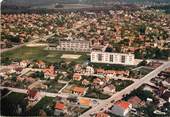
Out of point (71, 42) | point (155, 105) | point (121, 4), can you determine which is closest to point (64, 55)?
point (71, 42)

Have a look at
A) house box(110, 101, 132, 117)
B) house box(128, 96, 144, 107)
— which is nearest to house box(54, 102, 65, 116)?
house box(110, 101, 132, 117)

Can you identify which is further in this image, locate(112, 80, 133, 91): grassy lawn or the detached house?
the detached house

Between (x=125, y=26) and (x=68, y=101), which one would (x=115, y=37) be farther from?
(x=68, y=101)

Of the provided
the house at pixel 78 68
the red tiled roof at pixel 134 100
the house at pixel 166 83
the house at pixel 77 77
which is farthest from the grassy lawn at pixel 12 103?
the house at pixel 166 83

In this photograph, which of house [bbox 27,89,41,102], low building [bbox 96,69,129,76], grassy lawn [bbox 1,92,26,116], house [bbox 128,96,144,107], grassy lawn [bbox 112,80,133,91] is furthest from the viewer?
low building [bbox 96,69,129,76]

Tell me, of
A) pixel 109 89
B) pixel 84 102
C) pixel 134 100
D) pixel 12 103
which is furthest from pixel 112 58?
pixel 12 103

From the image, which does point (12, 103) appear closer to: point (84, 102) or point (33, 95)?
point (33, 95)

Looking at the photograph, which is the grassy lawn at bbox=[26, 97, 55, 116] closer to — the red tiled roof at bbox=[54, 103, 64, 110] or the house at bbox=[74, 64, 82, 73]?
the red tiled roof at bbox=[54, 103, 64, 110]
